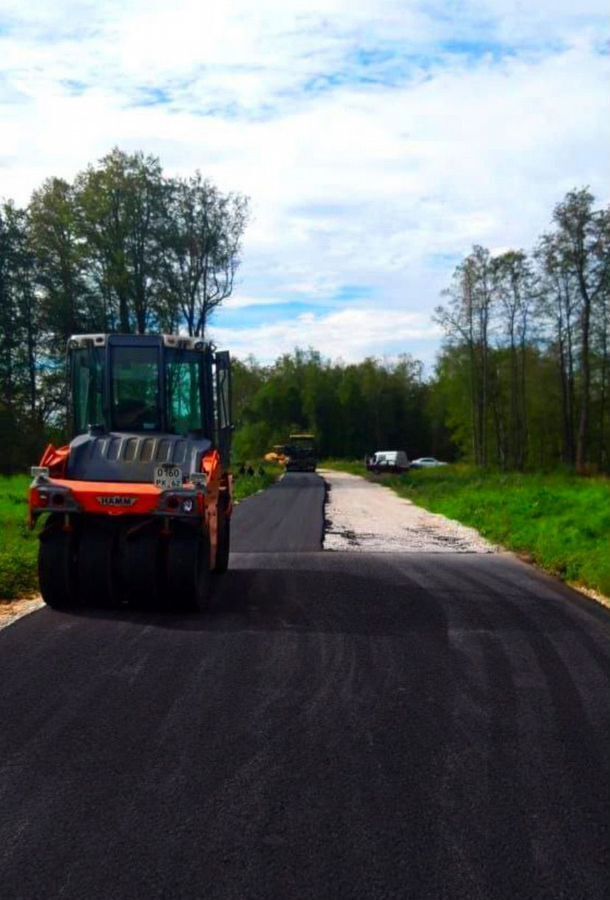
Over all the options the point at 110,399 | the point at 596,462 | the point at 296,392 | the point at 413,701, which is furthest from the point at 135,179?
the point at 296,392

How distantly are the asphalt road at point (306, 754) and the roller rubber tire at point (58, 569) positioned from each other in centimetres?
37

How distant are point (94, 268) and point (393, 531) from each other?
31.0 meters

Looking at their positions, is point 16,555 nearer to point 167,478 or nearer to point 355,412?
point 167,478

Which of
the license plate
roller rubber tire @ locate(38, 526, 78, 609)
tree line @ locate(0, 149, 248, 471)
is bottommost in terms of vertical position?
roller rubber tire @ locate(38, 526, 78, 609)

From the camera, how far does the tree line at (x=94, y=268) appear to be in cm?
4825

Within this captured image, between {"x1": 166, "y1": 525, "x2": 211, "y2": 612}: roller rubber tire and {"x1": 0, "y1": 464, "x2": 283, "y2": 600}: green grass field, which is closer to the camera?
{"x1": 166, "y1": 525, "x2": 211, "y2": 612}: roller rubber tire

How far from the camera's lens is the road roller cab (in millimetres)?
10398

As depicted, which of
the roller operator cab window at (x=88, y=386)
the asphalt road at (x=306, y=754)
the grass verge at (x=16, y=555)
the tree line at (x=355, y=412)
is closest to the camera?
the asphalt road at (x=306, y=754)

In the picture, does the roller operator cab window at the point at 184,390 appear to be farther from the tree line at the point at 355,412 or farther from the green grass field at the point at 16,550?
the tree line at the point at 355,412

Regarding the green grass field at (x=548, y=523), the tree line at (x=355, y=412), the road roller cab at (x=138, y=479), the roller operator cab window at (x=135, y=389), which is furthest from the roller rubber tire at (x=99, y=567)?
the tree line at (x=355, y=412)

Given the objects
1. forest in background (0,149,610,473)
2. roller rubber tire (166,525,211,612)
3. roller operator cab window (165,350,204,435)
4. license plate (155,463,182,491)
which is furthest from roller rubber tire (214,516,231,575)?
forest in background (0,149,610,473)

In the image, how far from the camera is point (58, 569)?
34.2 ft

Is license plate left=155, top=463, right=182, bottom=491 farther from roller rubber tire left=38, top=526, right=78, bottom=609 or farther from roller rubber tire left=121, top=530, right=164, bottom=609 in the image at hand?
roller rubber tire left=38, top=526, right=78, bottom=609

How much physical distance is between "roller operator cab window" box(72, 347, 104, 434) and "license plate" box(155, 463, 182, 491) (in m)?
1.93
